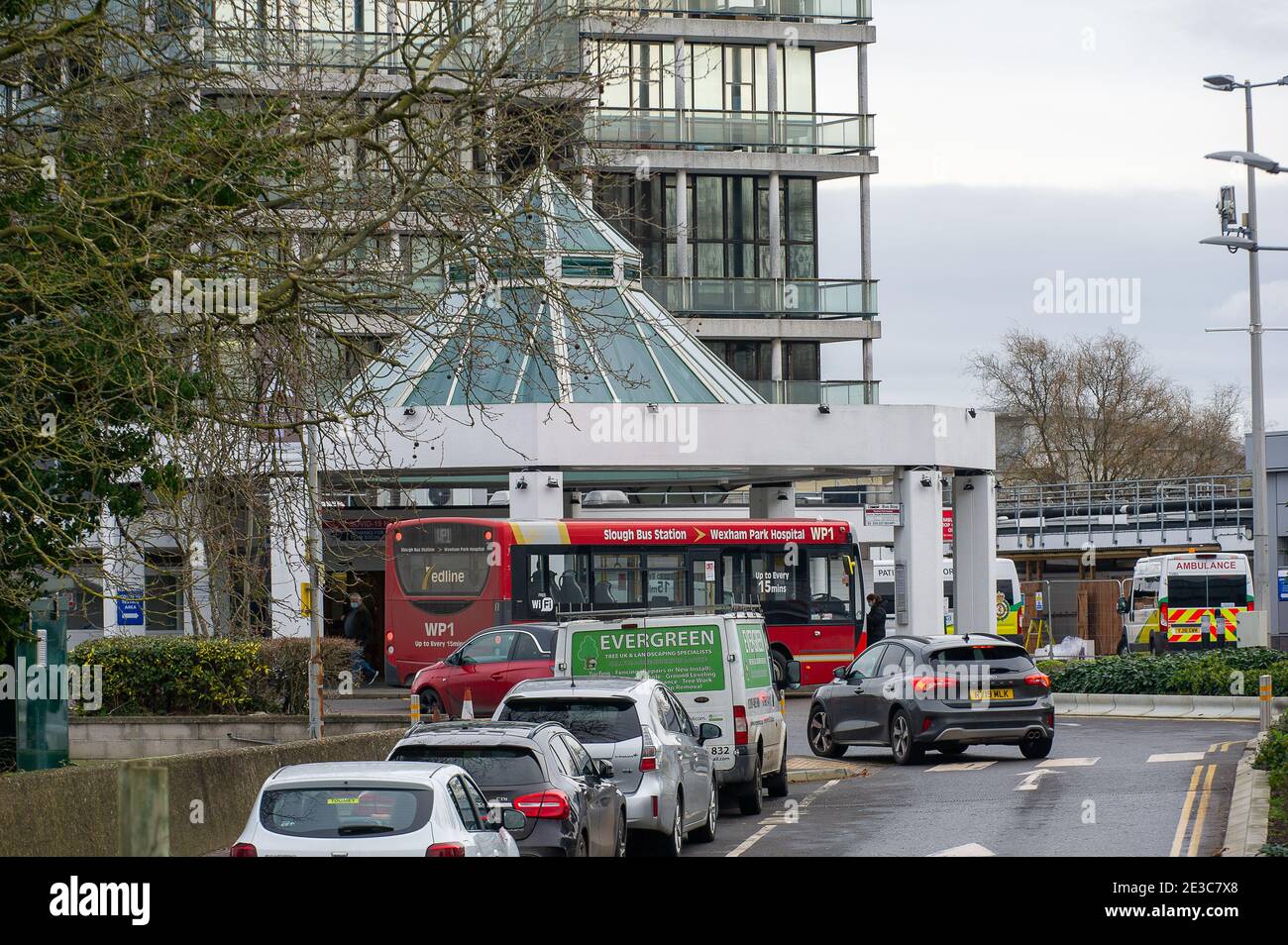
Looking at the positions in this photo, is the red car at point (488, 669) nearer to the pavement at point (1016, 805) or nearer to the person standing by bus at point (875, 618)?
the pavement at point (1016, 805)

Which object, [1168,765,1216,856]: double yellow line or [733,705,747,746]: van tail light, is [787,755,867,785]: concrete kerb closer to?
[733,705,747,746]: van tail light

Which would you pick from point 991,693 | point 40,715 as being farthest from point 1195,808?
point 40,715

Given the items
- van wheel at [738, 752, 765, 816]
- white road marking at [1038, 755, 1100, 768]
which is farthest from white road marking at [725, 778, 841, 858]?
white road marking at [1038, 755, 1100, 768]

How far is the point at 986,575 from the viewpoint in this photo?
44188mm

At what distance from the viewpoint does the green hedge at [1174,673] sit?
3108 centimetres

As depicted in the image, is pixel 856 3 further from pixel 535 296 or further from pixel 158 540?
pixel 535 296

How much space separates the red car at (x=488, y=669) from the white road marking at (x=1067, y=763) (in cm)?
805

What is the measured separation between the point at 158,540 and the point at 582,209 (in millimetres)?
22427

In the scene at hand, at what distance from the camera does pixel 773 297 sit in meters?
63.7

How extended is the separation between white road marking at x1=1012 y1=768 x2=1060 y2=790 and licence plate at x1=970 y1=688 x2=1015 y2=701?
113 centimetres

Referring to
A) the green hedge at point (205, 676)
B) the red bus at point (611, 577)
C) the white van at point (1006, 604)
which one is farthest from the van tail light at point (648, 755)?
the white van at point (1006, 604)

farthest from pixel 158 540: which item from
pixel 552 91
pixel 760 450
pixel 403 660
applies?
pixel 552 91

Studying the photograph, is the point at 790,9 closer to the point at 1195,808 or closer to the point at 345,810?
the point at 1195,808

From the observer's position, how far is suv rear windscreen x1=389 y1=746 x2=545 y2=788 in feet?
40.5
